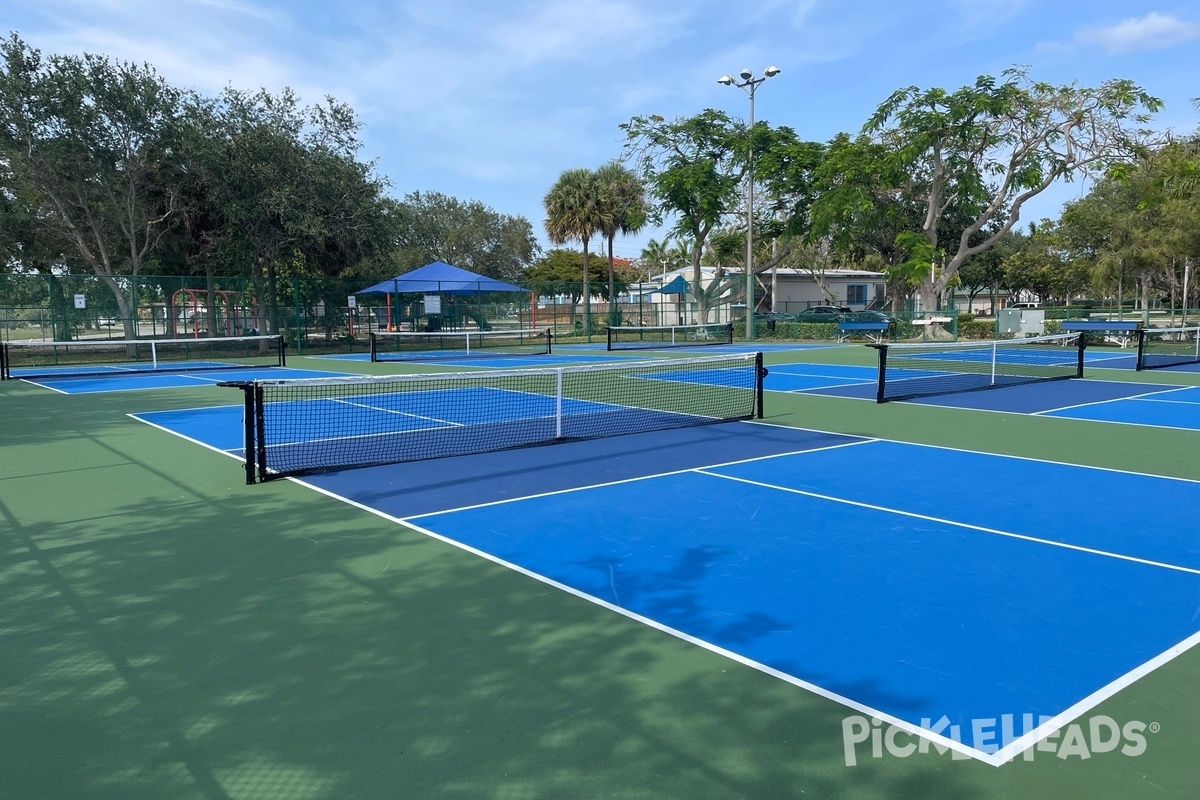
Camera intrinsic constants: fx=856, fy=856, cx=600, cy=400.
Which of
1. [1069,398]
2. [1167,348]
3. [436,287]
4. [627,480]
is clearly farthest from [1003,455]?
[436,287]

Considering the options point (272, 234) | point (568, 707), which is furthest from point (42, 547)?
point (272, 234)

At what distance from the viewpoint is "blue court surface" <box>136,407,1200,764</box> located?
13.1 ft

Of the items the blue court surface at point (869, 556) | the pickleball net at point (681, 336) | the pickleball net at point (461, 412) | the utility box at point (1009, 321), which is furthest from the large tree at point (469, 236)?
the blue court surface at point (869, 556)

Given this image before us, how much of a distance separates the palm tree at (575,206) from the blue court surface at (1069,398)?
2647cm

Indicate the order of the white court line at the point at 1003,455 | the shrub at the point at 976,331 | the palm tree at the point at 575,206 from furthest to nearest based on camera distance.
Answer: the palm tree at the point at 575,206 → the shrub at the point at 976,331 → the white court line at the point at 1003,455

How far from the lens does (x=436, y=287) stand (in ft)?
109

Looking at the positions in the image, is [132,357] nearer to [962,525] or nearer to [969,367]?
[969,367]

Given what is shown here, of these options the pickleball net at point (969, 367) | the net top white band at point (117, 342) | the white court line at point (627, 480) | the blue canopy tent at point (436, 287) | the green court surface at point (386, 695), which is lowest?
the green court surface at point (386, 695)

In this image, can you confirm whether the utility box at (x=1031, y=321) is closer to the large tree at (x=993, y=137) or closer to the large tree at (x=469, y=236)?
the large tree at (x=993, y=137)

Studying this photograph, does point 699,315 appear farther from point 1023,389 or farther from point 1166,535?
point 1166,535

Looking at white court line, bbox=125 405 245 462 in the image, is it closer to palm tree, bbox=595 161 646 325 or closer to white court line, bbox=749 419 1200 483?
white court line, bbox=749 419 1200 483

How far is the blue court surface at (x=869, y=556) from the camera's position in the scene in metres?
4.00

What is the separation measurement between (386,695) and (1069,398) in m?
14.2

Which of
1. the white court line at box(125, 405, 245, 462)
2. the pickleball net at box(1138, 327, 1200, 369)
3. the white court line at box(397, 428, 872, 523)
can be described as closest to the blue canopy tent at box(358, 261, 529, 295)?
the white court line at box(125, 405, 245, 462)
